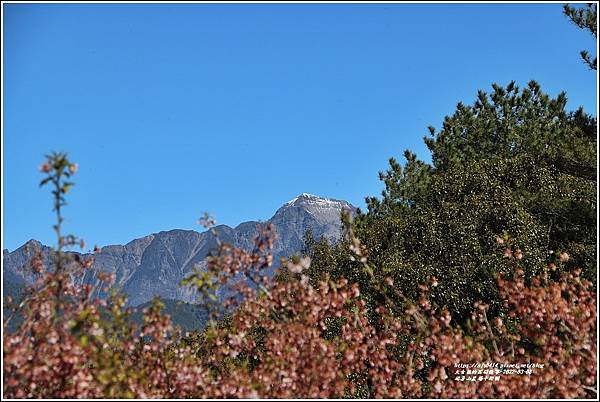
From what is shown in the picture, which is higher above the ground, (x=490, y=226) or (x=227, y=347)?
(x=490, y=226)

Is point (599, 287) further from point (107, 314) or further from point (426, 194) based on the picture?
point (426, 194)

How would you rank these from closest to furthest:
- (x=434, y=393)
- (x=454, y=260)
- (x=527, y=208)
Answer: (x=434, y=393) < (x=454, y=260) < (x=527, y=208)

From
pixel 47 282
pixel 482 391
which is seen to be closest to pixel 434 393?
pixel 482 391

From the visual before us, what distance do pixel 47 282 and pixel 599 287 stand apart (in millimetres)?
6227

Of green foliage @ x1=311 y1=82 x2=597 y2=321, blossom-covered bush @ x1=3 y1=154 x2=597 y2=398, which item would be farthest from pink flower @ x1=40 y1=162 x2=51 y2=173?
green foliage @ x1=311 y1=82 x2=597 y2=321

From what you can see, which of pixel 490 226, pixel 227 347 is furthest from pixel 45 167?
pixel 490 226

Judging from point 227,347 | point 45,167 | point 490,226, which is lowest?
point 227,347

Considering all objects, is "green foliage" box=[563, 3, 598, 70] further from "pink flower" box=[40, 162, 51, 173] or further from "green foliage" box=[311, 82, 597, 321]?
"pink flower" box=[40, 162, 51, 173]

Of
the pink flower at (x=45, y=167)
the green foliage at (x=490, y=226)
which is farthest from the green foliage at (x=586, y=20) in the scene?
the pink flower at (x=45, y=167)

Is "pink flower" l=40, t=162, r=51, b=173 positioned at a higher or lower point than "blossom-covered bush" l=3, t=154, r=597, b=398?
higher

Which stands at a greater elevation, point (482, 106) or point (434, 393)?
point (482, 106)

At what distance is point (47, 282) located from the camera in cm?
652

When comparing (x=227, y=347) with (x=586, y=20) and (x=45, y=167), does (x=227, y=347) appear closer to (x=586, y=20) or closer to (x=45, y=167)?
(x=45, y=167)

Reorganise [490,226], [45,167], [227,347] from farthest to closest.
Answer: [490,226]
[227,347]
[45,167]
